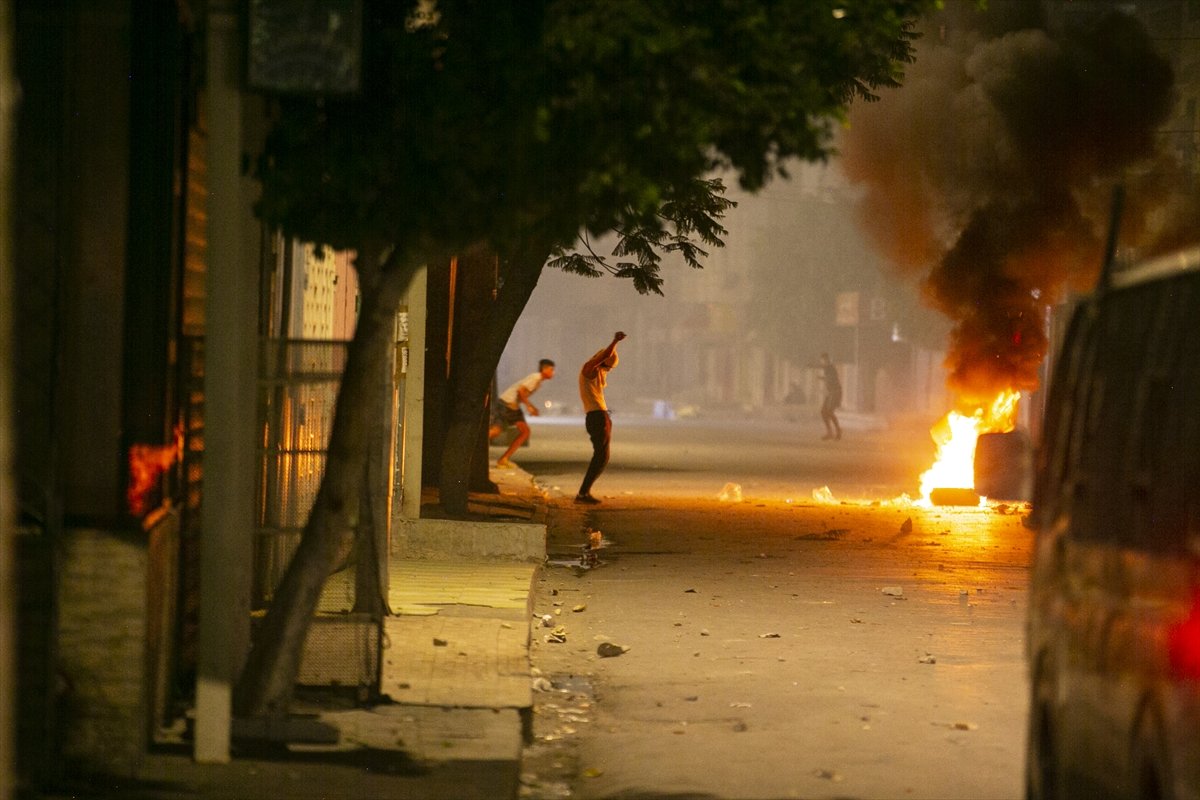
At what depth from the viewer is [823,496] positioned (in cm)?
2117

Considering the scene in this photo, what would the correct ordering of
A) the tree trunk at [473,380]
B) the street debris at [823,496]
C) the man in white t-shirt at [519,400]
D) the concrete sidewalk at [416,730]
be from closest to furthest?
the concrete sidewalk at [416,730] < the tree trunk at [473,380] < the street debris at [823,496] < the man in white t-shirt at [519,400]

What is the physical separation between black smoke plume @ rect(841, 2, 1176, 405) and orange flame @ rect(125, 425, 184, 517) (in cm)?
1631

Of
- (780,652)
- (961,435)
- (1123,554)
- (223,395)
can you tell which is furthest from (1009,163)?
(1123,554)

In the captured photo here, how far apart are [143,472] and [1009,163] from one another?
62.6 feet

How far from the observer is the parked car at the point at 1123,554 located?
13.0ft

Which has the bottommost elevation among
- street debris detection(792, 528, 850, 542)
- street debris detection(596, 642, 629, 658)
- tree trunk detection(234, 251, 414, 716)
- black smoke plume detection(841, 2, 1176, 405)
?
street debris detection(596, 642, 629, 658)

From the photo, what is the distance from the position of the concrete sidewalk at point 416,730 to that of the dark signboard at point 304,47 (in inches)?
103

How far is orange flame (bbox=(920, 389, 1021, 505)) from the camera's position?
21938 mm

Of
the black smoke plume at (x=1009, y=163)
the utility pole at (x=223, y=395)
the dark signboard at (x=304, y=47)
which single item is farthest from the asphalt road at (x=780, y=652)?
the black smoke plume at (x=1009, y=163)

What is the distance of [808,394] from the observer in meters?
81.4

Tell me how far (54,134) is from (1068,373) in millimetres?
3731

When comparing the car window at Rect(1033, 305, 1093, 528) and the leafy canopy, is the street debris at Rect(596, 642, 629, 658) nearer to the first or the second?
the leafy canopy

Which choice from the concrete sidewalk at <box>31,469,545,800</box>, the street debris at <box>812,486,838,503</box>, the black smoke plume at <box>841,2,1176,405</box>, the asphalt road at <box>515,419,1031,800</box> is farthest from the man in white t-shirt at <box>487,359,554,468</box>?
the concrete sidewalk at <box>31,469,545,800</box>

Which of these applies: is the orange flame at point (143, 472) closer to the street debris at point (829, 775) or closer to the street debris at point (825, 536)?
the street debris at point (829, 775)
